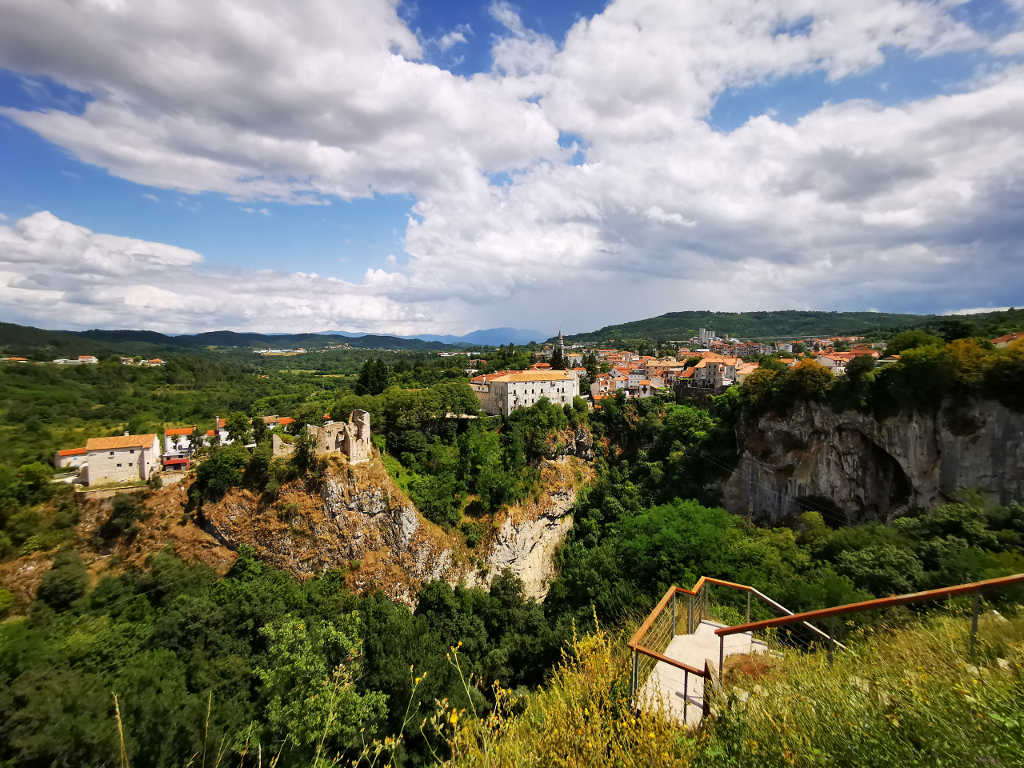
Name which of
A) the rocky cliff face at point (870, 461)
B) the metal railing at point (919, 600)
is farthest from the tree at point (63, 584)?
the rocky cliff face at point (870, 461)

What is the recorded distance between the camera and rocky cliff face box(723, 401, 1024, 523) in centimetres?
1900

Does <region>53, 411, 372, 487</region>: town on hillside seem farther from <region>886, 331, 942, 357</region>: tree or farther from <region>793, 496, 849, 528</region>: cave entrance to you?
<region>886, 331, 942, 357</region>: tree

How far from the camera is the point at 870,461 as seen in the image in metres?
24.1

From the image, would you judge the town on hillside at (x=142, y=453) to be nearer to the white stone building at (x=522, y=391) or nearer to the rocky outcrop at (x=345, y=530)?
the rocky outcrop at (x=345, y=530)

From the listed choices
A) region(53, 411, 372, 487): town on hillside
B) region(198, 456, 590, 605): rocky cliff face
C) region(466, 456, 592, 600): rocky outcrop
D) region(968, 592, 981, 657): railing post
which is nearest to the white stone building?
region(466, 456, 592, 600): rocky outcrop

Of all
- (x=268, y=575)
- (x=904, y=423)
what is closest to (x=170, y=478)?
(x=268, y=575)

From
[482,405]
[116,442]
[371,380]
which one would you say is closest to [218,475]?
[116,442]

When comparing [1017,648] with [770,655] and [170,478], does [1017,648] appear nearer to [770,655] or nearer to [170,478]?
[770,655]

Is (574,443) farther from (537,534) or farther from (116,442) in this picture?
(116,442)

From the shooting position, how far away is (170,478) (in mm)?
26844

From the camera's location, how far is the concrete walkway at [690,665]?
17.4 ft

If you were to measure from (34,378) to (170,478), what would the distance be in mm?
39454

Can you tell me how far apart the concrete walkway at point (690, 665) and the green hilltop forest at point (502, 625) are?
53cm

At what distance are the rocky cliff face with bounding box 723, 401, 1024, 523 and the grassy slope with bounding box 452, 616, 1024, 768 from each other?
70.9ft
